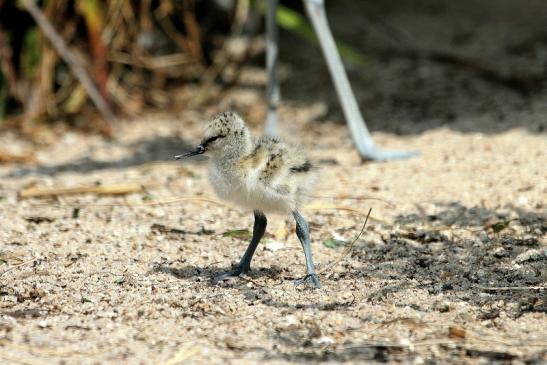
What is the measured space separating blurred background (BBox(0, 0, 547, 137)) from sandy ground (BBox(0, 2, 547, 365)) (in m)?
0.18

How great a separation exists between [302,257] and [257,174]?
0.56 m

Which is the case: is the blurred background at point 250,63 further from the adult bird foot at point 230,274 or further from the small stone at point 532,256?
the adult bird foot at point 230,274

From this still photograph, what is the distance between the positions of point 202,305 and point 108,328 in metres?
0.32

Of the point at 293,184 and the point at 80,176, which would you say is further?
the point at 80,176

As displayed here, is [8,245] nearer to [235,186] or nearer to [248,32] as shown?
[235,186]

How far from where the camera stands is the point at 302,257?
11.4ft

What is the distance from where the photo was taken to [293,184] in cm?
303

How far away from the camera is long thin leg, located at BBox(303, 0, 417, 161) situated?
469cm

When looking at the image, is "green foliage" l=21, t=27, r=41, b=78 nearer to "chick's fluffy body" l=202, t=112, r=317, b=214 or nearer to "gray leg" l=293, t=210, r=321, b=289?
"chick's fluffy body" l=202, t=112, r=317, b=214

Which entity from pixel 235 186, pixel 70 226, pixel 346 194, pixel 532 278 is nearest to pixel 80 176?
pixel 70 226

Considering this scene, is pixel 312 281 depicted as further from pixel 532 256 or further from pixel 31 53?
pixel 31 53

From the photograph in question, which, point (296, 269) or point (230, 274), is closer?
point (230, 274)

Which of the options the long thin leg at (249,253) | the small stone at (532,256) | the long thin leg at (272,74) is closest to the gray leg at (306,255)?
the long thin leg at (249,253)

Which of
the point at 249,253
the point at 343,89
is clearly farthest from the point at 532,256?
the point at 343,89
